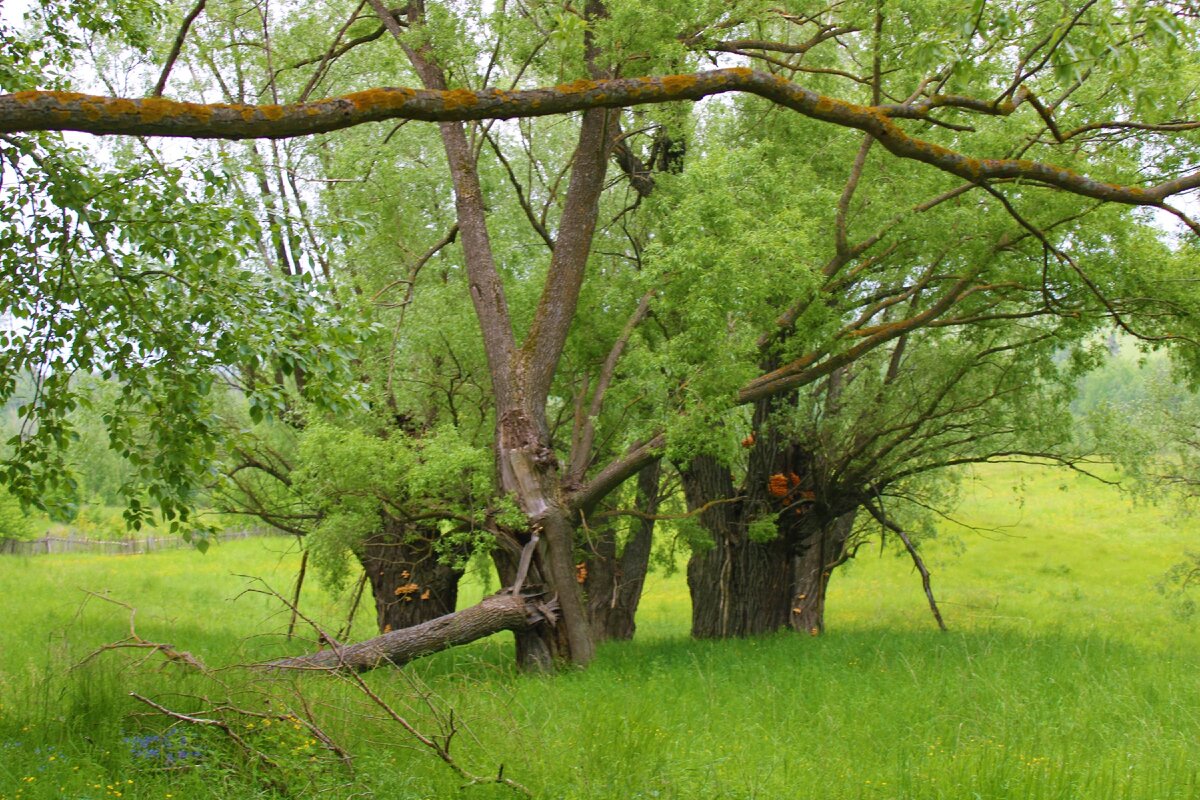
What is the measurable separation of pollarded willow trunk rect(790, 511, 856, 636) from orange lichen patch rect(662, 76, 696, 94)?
A: 501 inches

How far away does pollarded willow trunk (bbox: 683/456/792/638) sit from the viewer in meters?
15.7

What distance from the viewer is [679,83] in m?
5.34

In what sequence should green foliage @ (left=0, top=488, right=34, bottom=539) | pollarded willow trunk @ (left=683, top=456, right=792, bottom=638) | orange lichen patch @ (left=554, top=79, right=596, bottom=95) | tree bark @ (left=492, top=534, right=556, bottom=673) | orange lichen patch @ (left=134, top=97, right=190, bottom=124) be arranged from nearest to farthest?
orange lichen patch @ (left=134, top=97, right=190, bottom=124) < orange lichen patch @ (left=554, top=79, right=596, bottom=95) < tree bark @ (left=492, top=534, right=556, bottom=673) < pollarded willow trunk @ (left=683, top=456, right=792, bottom=638) < green foliage @ (left=0, top=488, right=34, bottom=539)

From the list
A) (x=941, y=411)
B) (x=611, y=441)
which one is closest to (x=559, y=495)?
(x=611, y=441)

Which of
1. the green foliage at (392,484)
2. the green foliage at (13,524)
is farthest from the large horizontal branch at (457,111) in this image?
the green foliage at (13,524)

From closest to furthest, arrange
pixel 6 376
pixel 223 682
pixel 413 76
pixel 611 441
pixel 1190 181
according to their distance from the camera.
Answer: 1. pixel 1190 181
2. pixel 223 682
3. pixel 6 376
4. pixel 611 441
5. pixel 413 76

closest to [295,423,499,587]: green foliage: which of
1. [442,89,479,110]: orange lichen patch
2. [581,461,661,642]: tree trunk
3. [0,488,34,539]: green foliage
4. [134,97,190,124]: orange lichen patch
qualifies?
[581,461,661,642]: tree trunk

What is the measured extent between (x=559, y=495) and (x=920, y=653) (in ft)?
15.4

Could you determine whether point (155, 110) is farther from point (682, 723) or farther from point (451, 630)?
point (451, 630)

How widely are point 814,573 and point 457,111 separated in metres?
14.5

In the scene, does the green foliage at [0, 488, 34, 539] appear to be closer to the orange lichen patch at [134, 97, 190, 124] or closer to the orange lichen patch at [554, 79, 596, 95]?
the orange lichen patch at [134, 97, 190, 124]

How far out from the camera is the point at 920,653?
11.9 meters

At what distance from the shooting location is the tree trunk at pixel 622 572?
1783 cm

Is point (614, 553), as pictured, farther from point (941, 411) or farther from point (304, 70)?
point (304, 70)
